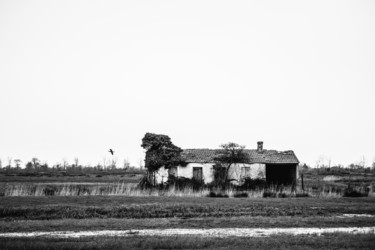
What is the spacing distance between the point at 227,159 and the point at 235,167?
1.00m

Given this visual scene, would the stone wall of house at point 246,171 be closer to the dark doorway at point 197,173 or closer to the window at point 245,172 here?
the window at point 245,172

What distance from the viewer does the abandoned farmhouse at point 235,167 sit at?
35.5 metres

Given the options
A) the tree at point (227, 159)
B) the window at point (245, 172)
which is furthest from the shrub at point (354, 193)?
the tree at point (227, 159)

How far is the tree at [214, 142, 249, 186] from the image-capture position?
35.3m

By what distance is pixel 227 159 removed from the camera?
35750 mm

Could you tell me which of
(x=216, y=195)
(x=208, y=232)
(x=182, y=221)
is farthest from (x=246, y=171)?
(x=208, y=232)

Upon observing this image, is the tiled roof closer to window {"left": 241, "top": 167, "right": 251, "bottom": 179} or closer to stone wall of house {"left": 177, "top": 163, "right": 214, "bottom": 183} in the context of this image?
stone wall of house {"left": 177, "top": 163, "right": 214, "bottom": 183}

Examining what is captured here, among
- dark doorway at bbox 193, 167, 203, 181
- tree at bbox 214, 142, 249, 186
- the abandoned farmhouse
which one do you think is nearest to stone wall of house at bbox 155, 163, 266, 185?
the abandoned farmhouse

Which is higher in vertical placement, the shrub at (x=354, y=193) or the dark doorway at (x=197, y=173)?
the dark doorway at (x=197, y=173)

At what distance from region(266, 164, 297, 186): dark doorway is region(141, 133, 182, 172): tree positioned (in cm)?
904

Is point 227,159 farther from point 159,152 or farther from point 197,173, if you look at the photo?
point 159,152

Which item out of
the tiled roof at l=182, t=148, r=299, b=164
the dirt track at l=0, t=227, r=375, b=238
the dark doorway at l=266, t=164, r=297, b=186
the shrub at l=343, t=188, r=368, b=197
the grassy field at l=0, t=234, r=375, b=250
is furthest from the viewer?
the dark doorway at l=266, t=164, r=297, b=186

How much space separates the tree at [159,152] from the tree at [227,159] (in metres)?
3.56

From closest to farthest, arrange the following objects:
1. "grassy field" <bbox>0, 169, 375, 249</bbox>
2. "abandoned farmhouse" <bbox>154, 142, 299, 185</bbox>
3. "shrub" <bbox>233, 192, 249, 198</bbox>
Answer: "grassy field" <bbox>0, 169, 375, 249</bbox>
"shrub" <bbox>233, 192, 249, 198</bbox>
"abandoned farmhouse" <bbox>154, 142, 299, 185</bbox>
